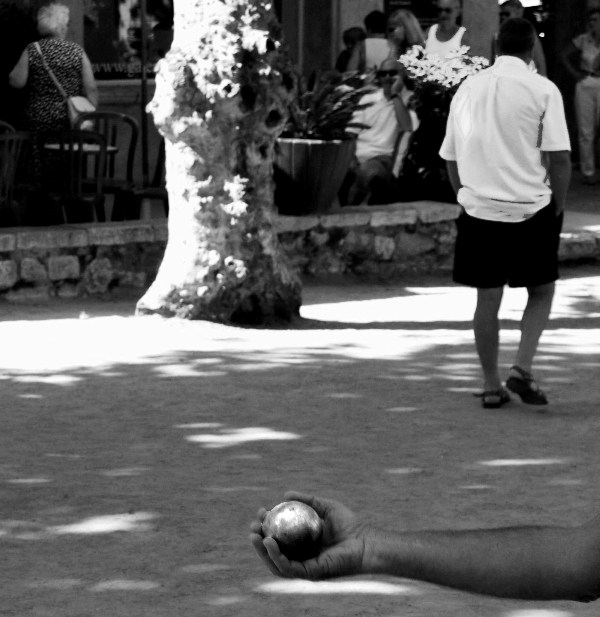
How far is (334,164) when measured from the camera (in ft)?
38.9

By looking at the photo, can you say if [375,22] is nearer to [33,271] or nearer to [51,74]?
[51,74]

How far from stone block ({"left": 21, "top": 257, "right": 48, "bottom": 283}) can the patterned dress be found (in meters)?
1.90

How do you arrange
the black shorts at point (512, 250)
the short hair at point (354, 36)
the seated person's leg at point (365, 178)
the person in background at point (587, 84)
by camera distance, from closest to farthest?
the black shorts at point (512, 250) < the seated person's leg at point (365, 178) < the short hair at point (354, 36) < the person in background at point (587, 84)

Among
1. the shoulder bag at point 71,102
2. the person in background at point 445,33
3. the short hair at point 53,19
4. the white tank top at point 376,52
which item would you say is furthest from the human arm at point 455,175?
the white tank top at point 376,52

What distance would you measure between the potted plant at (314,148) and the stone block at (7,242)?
2238 mm

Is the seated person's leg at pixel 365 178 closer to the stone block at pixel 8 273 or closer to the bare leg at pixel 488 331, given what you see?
the stone block at pixel 8 273

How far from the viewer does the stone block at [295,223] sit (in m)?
11.7

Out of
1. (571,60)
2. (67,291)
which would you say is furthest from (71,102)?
(571,60)

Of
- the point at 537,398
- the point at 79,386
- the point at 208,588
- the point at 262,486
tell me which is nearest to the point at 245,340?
the point at 79,386

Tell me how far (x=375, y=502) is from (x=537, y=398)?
190 centimetres

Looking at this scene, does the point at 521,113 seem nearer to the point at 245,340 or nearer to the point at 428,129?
the point at 245,340

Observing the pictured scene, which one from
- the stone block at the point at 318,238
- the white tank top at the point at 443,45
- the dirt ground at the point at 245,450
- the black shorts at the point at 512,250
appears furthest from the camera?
the white tank top at the point at 443,45

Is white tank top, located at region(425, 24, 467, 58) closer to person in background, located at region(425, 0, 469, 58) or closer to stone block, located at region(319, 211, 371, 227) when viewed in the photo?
person in background, located at region(425, 0, 469, 58)

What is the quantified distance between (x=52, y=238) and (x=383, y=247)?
291 centimetres
